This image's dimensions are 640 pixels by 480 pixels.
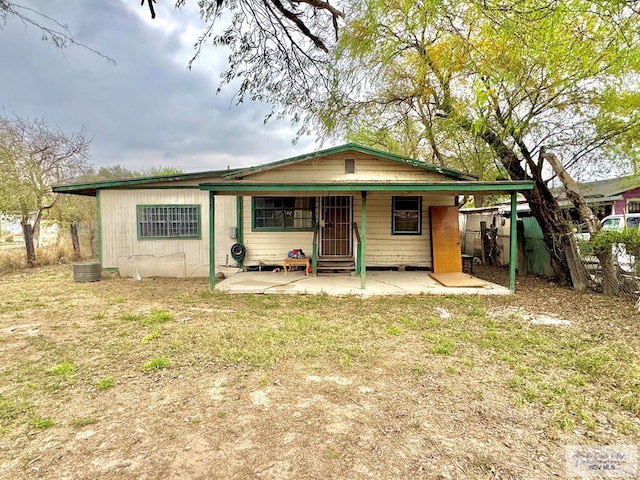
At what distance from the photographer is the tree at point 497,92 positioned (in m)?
4.58

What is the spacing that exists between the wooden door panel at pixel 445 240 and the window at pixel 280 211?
10.9ft

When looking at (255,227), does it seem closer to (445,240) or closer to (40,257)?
(445,240)

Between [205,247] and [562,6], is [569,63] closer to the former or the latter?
[562,6]

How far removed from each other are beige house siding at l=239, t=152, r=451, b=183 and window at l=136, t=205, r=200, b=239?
210 centimetres

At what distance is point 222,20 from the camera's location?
13.1 feet

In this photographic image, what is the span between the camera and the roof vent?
28.7 feet

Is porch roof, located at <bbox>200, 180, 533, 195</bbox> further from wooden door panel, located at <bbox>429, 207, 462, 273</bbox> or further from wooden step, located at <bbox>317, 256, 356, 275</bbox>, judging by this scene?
wooden step, located at <bbox>317, 256, 356, 275</bbox>

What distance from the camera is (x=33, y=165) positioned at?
12.1 m

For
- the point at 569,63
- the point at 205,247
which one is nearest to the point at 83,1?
the point at 569,63

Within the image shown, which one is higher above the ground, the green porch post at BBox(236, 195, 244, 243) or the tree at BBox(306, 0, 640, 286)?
the tree at BBox(306, 0, 640, 286)

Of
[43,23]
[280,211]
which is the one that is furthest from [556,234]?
[43,23]

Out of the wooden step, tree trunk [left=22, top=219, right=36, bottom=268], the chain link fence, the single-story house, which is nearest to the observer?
the chain link fence

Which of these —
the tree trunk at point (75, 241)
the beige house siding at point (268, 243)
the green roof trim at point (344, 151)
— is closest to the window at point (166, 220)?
the beige house siding at point (268, 243)

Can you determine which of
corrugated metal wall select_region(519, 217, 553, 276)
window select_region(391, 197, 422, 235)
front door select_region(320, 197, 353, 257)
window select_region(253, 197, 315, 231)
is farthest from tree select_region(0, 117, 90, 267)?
corrugated metal wall select_region(519, 217, 553, 276)
